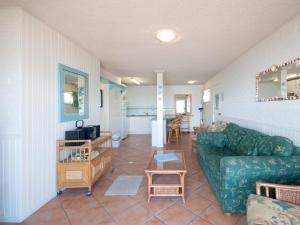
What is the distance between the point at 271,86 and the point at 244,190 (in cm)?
174

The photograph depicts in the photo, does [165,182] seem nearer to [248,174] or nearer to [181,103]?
[248,174]

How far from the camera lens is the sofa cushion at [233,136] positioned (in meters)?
3.07

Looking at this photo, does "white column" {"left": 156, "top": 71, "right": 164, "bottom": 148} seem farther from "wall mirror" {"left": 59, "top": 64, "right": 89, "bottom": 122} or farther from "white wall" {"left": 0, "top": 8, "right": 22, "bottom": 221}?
"white wall" {"left": 0, "top": 8, "right": 22, "bottom": 221}

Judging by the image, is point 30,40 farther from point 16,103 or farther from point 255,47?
point 255,47

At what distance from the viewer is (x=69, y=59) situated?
2.84m

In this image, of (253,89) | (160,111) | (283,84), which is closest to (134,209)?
(283,84)

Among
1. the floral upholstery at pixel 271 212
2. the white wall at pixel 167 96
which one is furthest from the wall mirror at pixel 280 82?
the white wall at pixel 167 96

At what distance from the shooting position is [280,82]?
2.45 meters

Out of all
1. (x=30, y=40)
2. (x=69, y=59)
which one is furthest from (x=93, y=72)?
(x=30, y=40)

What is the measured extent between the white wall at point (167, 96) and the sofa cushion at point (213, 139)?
16.9ft

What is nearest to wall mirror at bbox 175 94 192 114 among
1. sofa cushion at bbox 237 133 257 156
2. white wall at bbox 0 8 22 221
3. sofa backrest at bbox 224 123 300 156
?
sofa backrest at bbox 224 123 300 156

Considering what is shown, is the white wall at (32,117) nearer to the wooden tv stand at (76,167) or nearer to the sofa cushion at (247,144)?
the wooden tv stand at (76,167)

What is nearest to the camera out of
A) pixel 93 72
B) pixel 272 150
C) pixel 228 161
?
pixel 228 161

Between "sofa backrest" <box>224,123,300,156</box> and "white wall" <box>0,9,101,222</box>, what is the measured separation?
2783mm
